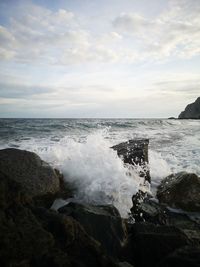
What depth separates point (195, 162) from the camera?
816cm

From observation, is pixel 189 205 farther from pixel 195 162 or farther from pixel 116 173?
pixel 195 162

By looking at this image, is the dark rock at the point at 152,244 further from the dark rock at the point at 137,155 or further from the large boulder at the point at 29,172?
the dark rock at the point at 137,155

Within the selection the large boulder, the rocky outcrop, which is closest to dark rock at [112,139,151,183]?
the large boulder

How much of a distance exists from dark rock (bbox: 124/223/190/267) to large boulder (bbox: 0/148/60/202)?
5.52ft

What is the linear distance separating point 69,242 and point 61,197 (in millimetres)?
2438

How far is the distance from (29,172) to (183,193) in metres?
3.08

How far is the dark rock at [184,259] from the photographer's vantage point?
2096 mm

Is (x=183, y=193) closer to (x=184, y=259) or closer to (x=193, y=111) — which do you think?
(x=184, y=259)

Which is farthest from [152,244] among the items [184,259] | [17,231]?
[17,231]

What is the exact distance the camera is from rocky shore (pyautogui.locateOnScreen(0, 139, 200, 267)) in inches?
74.7

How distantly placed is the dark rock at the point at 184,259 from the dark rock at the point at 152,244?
0.48 m

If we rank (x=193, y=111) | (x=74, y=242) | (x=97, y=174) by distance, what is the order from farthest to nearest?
(x=193, y=111), (x=97, y=174), (x=74, y=242)

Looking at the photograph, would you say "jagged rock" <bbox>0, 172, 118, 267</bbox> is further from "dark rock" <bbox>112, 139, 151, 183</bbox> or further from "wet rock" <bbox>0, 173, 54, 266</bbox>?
"dark rock" <bbox>112, 139, 151, 183</bbox>

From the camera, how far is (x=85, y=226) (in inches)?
114
